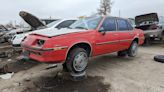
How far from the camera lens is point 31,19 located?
29.6 feet

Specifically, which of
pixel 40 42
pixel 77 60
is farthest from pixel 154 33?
pixel 40 42

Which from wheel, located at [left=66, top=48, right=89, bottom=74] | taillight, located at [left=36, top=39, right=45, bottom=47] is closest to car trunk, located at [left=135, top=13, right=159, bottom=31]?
wheel, located at [left=66, top=48, right=89, bottom=74]

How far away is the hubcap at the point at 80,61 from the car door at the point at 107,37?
24.8 inches

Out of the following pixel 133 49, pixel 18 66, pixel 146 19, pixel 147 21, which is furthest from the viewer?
pixel 146 19

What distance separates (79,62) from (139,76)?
70.9 inches

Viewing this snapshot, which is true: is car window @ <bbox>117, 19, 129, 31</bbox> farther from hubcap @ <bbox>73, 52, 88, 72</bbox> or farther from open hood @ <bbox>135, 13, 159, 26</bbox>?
open hood @ <bbox>135, 13, 159, 26</bbox>

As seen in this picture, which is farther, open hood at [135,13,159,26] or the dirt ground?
open hood at [135,13,159,26]

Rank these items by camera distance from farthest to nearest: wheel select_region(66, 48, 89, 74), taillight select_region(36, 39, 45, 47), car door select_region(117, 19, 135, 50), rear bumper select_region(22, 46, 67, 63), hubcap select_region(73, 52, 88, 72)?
car door select_region(117, 19, 135, 50), hubcap select_region(73, 52, 88, 72), wheel select_region(66, 48, 89, 74), taillight select_region(36, 39, 45, 47), rear bumper select_region(22, 46, 67, 63)

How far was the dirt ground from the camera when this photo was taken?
4.44 metres

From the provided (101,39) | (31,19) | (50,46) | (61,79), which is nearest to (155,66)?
(101,39)

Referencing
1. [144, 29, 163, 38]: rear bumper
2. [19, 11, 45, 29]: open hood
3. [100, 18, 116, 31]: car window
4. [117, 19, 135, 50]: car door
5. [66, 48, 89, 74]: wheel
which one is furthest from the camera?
[144, 29, 163, 38]: rear bumper

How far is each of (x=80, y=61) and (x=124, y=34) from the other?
98.5 inches

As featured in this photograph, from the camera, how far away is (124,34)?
660 cm

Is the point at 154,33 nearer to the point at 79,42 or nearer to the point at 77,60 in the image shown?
the point at 79,42
